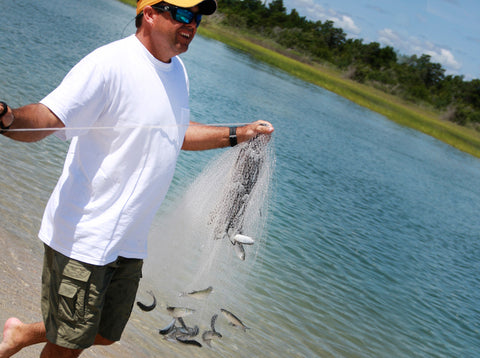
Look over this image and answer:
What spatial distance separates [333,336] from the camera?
20.6 feet

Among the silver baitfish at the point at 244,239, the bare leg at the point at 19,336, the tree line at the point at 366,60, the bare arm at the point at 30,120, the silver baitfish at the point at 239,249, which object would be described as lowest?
the bare leg at the point at 19,336

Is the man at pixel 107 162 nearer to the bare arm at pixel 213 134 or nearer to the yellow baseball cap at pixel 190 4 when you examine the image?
the yellow baseball cap at pixel 190 4

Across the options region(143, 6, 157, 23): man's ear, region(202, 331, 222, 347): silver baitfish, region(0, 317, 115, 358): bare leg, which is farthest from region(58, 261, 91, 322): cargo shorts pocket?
region(202, 331, 222, 347): silver baitfish

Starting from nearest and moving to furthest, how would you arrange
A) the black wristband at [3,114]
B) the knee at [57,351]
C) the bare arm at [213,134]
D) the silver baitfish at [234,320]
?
the black wristband at [3,114]
the knee at [57,351]
the bare arm at [213,134]
the silver baitfish at [234,320]

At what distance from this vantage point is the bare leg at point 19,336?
2.66m

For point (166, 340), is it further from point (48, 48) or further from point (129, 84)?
point (48, 48)

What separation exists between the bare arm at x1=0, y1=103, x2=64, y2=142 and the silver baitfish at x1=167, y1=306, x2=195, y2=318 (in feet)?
9.91

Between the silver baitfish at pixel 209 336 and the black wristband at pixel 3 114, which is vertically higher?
the black wristband at pixel 3 114

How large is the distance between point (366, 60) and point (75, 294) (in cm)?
8695

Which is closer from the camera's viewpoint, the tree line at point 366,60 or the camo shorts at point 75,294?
the camo shorts at point 75,294

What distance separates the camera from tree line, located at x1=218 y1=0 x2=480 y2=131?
67.6m

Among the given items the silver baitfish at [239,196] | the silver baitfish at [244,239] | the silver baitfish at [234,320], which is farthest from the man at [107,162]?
the silver baitfish at [234,320]

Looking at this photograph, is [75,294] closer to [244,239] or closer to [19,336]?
[19,336]

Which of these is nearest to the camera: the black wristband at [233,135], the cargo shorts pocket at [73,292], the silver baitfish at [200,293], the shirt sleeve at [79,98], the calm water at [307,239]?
the shirt sleeve at [79,98]
